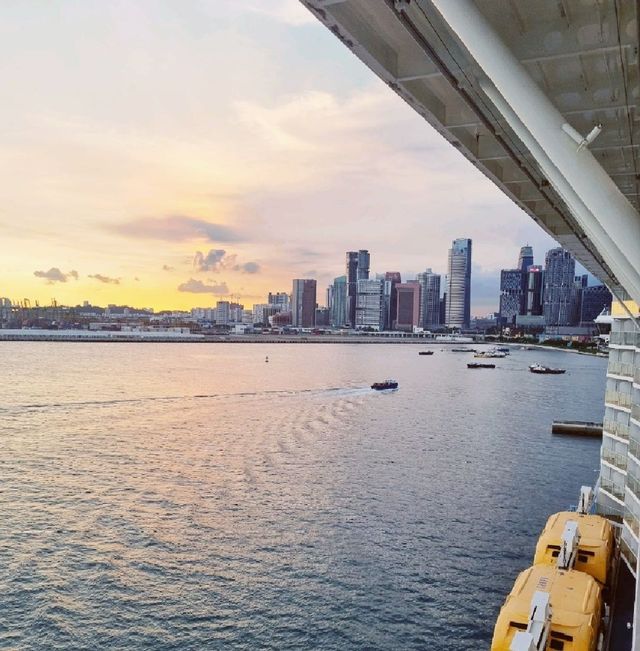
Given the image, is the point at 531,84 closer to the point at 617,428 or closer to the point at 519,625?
the point at 519,625

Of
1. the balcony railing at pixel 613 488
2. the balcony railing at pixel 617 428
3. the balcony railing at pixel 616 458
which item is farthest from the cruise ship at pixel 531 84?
the balcony railing at pixel 613 488

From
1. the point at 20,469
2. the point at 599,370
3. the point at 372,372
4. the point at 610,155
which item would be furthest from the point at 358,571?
the point at 599,370

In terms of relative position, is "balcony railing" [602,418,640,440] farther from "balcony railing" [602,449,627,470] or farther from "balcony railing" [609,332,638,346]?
"balcony railing" [609,332,638,346]

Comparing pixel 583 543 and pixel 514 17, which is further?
pixel 583 543

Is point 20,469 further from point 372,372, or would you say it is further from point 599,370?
point 599,370

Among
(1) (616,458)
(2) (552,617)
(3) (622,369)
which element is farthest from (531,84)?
(1) (616,458)
